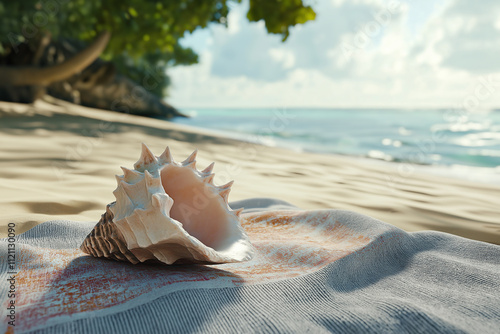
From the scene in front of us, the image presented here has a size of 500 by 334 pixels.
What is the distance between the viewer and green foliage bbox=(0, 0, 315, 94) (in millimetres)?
6059

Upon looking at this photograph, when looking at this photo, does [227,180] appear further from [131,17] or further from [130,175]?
[131,17]

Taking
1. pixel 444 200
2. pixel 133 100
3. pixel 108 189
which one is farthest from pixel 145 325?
pixel 133 100

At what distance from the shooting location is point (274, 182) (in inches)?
145

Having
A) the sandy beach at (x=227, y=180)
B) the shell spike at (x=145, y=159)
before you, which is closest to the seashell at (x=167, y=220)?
the shell spike at (x=145, y=159)

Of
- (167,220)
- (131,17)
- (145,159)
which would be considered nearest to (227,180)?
(145,159)

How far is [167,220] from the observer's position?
41.3 inches

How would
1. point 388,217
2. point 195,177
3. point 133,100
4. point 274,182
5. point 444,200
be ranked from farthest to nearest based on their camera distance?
point 133,100 → point 274,182 → point 444,200 → point 388,217 → point 195,177

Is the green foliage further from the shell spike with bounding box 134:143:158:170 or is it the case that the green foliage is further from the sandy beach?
the shell spike with bounding box 134:143:158:170

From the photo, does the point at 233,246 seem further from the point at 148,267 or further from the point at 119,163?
the point at 119,163

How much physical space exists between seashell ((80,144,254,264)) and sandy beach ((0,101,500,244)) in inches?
26.4

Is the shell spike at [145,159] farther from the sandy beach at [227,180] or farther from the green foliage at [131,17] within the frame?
the green foliage at [131,17]

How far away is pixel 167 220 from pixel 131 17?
7.57 meters

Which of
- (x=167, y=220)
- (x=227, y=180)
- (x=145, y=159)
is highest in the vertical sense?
(x=145, y=159)

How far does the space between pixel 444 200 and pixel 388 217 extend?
1.14m
